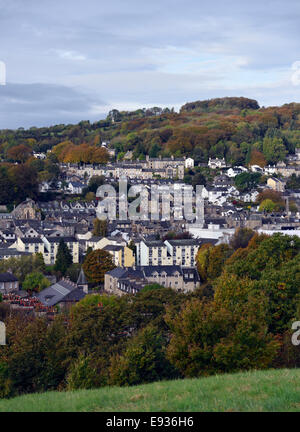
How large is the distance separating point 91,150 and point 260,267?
67.0 metres

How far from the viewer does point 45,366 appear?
55.6 ft

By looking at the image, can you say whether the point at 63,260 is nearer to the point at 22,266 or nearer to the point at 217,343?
the point at 22,266

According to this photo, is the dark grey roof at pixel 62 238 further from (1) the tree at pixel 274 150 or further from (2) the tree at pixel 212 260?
(1) the tree at pixel 274 150

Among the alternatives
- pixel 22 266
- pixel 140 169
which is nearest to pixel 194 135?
pixel 140 169

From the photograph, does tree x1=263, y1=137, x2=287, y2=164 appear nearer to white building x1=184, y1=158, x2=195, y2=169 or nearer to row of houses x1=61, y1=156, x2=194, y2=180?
white building x1=184, y1=158, x2=195, y2=169

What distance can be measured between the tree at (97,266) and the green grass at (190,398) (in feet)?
103

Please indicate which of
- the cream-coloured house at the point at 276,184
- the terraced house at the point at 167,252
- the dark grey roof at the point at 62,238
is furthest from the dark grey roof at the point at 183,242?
the cream-coloured house at the point at 276,184

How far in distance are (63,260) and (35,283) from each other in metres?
6.07

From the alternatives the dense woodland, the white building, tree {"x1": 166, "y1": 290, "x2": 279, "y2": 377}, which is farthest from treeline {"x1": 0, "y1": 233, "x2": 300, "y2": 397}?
the white building

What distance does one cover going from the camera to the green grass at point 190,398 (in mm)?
8742

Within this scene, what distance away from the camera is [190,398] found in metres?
9.27

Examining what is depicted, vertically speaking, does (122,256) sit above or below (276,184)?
below

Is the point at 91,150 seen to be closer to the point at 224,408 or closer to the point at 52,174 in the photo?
the point at 52,174

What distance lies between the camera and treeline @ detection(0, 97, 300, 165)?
9362 centimetres
